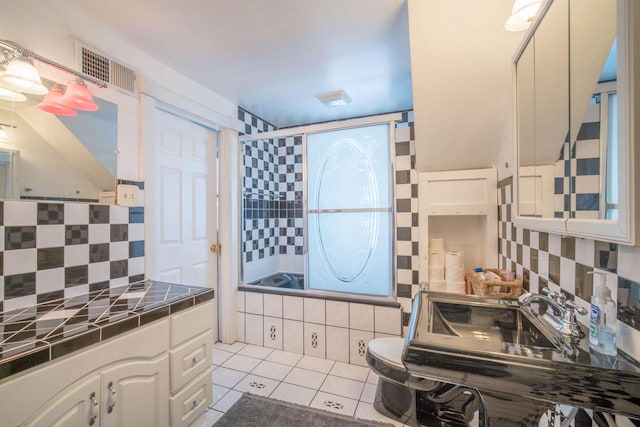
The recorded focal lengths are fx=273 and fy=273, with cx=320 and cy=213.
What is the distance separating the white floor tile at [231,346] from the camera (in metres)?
2.42

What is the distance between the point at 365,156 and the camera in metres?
2.18

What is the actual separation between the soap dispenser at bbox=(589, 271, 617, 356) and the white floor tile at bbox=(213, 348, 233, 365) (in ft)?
7.54

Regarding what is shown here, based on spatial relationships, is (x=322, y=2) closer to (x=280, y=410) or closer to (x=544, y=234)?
(x=544, y=234)

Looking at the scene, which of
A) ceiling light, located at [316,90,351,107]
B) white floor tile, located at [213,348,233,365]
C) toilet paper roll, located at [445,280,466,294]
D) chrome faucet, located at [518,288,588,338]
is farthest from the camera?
ceiling light, located at [316,90,351,107]

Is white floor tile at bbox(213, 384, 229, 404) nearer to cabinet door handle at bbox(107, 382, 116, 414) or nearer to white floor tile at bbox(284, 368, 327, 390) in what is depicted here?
white floor tile at bbox(284, 368, 327, 390)

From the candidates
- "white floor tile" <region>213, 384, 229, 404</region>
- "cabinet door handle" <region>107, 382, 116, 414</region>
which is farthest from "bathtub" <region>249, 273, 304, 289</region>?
"cabinet door handle" <region>107, 382, 116, 414</region>

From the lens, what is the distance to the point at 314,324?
2.28 m

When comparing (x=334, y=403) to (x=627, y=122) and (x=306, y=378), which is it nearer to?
(x=306, y=378)

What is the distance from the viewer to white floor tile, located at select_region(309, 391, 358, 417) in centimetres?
167

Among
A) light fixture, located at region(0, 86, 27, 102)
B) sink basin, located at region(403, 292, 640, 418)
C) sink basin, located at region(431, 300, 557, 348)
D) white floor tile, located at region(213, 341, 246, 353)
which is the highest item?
light fixture, located at region(0, 86, 27, 102)

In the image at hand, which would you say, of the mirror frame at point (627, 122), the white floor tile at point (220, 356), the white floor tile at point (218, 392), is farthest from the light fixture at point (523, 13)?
the white floor tile at point (220, 356)

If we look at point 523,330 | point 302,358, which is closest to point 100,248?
point 302,358

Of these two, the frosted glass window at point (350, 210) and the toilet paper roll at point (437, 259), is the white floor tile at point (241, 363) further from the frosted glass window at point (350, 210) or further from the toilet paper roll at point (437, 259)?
the toilet paper roll at point (437, 259)

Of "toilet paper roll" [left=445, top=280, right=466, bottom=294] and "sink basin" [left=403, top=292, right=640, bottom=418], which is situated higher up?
"sink basin" [left=403, top=292, right=640, bottom=418]
